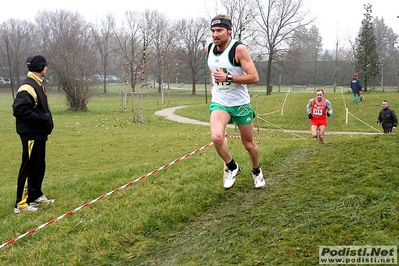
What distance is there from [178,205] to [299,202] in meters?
1.54

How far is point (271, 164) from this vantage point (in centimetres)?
695

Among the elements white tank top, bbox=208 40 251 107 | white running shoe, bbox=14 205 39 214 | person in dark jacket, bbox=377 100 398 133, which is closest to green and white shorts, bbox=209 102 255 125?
white tank top, bbox=208 40 251 107

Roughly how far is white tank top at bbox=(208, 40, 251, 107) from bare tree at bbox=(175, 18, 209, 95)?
199 feet

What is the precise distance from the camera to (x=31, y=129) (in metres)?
5.94

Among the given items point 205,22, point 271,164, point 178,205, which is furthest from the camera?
point 205,22

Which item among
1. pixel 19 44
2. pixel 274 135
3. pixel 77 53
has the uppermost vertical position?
pixel 19 44

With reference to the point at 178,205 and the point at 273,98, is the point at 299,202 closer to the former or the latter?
the point at 178,205

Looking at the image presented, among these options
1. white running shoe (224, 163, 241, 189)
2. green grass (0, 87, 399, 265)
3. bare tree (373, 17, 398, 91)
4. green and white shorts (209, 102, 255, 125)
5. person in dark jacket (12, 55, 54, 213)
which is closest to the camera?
green grass (0, 87, 399, 265)

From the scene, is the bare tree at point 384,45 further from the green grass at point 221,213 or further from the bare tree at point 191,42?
the green grass at point 221,213

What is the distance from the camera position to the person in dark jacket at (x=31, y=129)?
19.1 feet

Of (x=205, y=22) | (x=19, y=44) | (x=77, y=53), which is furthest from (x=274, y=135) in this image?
(x=19, y=44)

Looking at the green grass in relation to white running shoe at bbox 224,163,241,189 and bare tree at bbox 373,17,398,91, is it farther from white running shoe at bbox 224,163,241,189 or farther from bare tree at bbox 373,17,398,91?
bare tree at bbox 373,17,398,91

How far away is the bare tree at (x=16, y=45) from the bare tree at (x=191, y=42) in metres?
25.6

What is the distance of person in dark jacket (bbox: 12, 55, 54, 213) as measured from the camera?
229 inches
